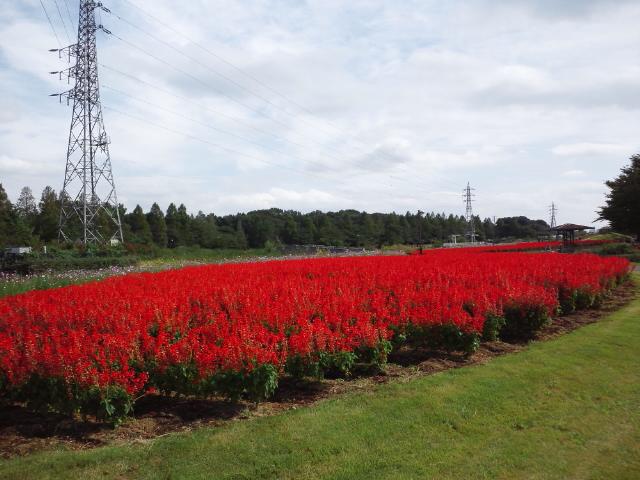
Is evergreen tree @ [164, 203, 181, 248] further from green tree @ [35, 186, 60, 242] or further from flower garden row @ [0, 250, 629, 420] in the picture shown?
flower garden row @ [0, 250, 629, 420]

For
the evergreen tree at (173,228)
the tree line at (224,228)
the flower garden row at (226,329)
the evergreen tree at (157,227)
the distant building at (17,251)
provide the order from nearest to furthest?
the flower garden row at (226,329) → the distant building at (17,251) → the tree line at (224,228) → the evergreen tree at (157,227) → the evergreen tree at (173,228)

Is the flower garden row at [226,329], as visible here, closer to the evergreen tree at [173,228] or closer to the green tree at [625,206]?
the green tree at [625,206]

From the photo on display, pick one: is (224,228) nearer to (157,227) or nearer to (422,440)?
(157,227)

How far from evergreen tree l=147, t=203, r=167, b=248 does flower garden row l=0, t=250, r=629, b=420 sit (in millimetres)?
47147

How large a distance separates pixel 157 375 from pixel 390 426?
248cm

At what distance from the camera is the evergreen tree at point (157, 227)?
56.5 m

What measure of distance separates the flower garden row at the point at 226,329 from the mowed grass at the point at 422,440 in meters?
0.58

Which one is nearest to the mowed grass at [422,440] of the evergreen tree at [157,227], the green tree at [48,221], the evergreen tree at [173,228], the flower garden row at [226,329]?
Result: the flower garden row at [226,329]

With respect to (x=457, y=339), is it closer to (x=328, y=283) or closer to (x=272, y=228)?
(x=328, y=283)

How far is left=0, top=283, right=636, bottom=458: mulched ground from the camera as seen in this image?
477 cm

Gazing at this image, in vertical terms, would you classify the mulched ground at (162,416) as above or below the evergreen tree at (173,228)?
below

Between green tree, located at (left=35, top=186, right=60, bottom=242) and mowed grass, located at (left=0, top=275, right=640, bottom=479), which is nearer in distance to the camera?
mowed grass, located at (left=0, top=275, right=640, bottom=479)

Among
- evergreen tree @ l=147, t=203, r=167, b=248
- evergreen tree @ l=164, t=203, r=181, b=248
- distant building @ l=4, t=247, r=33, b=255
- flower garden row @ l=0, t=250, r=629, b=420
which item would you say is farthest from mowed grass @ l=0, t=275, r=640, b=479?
evergreen tree @ l=164, t=203, r=181, b=248

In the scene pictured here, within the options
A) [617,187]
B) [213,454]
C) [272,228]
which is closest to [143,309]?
[213,454]
